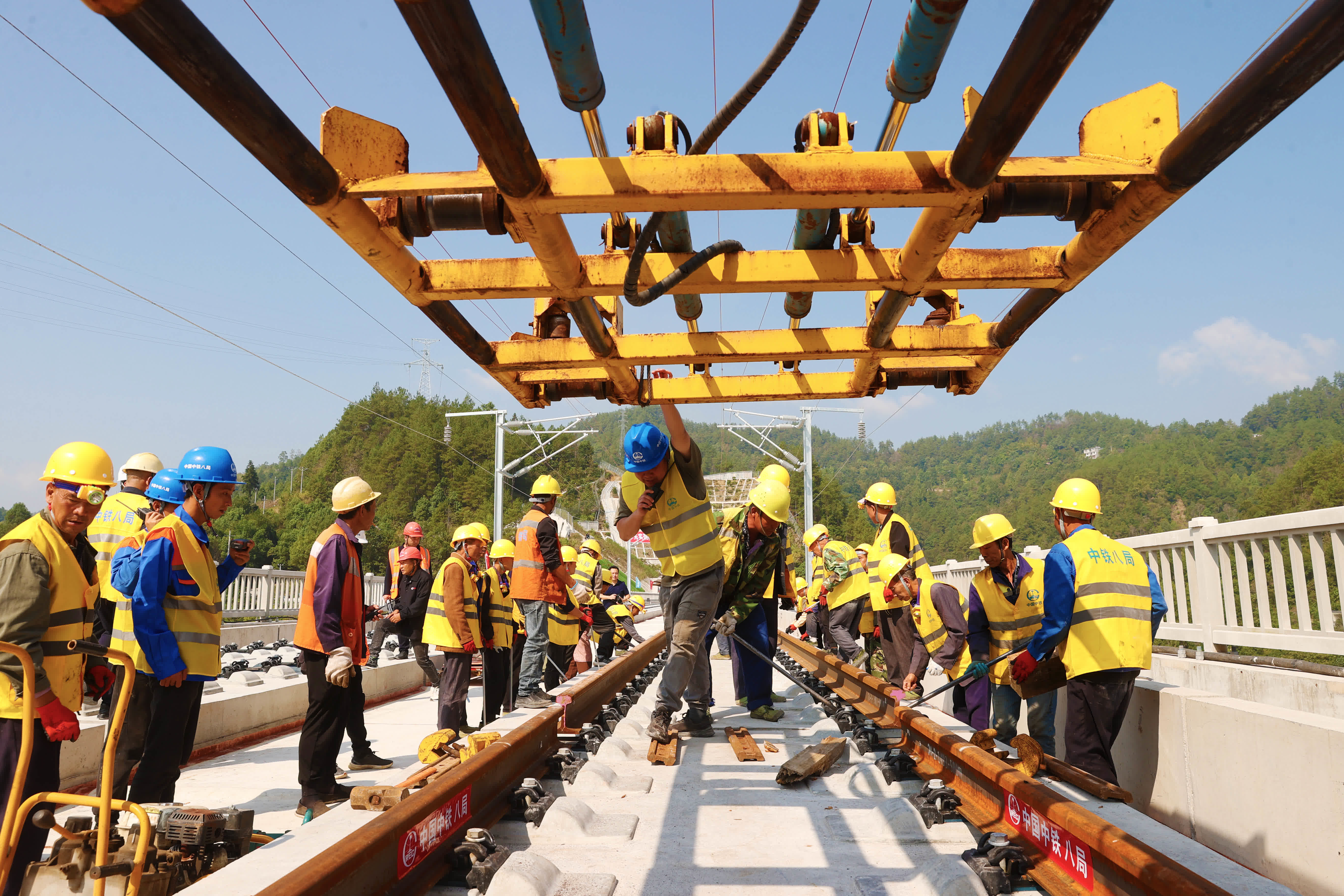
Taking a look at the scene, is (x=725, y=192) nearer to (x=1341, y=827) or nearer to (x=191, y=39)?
(x=191, y=39)

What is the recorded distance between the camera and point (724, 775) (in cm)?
432

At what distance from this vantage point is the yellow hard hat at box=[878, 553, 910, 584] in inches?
297

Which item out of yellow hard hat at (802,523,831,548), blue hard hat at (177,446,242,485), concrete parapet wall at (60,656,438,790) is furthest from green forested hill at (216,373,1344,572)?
blue hard hat at (177,446,242,485)

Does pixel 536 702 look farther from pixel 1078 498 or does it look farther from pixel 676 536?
pixel 1078 498

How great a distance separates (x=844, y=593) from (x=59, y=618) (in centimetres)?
785

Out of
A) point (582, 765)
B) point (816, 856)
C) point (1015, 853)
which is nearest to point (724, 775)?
point (582, 765)

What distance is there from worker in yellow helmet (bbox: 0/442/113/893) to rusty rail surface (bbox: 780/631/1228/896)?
3.48 meters

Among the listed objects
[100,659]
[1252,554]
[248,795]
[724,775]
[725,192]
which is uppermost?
[725,192]

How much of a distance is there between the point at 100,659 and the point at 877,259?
395cm

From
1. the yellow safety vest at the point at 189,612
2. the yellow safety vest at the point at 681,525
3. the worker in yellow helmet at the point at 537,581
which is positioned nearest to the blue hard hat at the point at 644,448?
the yellow safety vest at the point at 681,525

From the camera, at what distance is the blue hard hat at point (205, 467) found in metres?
4.58

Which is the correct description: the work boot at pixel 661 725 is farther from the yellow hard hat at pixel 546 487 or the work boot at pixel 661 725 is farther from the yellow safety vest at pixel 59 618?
the yellow hard hat at pixel 546 487

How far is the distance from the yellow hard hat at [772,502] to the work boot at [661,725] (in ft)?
6.31

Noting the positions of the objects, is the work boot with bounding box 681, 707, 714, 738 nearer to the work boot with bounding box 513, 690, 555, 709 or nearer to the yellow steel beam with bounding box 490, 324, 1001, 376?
the work boot with bounding box 513, 690, 555, 709
